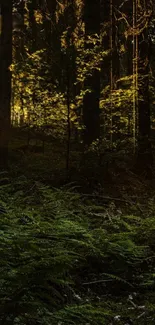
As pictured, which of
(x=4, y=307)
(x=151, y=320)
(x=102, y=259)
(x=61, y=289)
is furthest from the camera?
(x=102, y=259)

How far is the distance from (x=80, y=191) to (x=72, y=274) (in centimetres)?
505

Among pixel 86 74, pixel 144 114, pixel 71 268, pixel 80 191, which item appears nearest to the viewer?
pixel 71 268

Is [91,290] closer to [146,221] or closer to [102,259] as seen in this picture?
[102,259]

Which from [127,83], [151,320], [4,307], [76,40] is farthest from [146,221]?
[127,83]

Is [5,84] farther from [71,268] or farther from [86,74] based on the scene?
[71,268]

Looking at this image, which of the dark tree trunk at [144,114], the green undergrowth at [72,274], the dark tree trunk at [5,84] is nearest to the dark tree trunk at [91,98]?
the dark tree trunk at [144,114]

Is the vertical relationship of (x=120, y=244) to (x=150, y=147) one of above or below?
below

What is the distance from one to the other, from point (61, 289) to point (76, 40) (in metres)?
8.25

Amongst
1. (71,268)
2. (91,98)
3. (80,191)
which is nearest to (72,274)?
(71,268)

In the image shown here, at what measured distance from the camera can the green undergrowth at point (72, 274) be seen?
2910mm

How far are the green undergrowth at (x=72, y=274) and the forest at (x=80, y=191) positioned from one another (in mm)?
14

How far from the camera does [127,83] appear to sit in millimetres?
12508

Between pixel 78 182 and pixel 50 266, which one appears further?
pixel 78 182

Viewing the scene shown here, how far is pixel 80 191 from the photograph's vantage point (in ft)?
31.0
